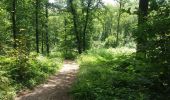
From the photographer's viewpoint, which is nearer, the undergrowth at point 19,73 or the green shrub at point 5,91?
the green shrub at point 5,91

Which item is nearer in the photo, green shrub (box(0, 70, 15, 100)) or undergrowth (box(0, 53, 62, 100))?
green shrub (box(0, 70, 15, 100))

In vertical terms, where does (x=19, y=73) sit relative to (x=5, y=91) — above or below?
above

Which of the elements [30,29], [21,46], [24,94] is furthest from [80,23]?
[24,94]

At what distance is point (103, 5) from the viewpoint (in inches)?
1484

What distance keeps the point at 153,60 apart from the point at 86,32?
31.8 meters

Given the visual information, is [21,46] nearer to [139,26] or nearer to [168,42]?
[139,26]

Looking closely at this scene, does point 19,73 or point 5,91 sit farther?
point 19,73

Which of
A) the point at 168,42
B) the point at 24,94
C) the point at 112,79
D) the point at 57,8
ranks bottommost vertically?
the point at 24,94

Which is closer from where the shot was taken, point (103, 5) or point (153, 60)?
point (153, 60)

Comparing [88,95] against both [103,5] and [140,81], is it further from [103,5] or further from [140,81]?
[103,5]

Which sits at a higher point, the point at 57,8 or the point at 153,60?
the point at 57,8

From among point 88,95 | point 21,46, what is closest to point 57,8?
point 21,46

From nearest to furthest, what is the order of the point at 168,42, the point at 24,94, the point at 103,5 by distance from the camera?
the point at 168,42, the point at 24,94, the point at 103,5

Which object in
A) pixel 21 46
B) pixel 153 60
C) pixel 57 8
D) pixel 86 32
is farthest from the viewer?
pixel 86 32
